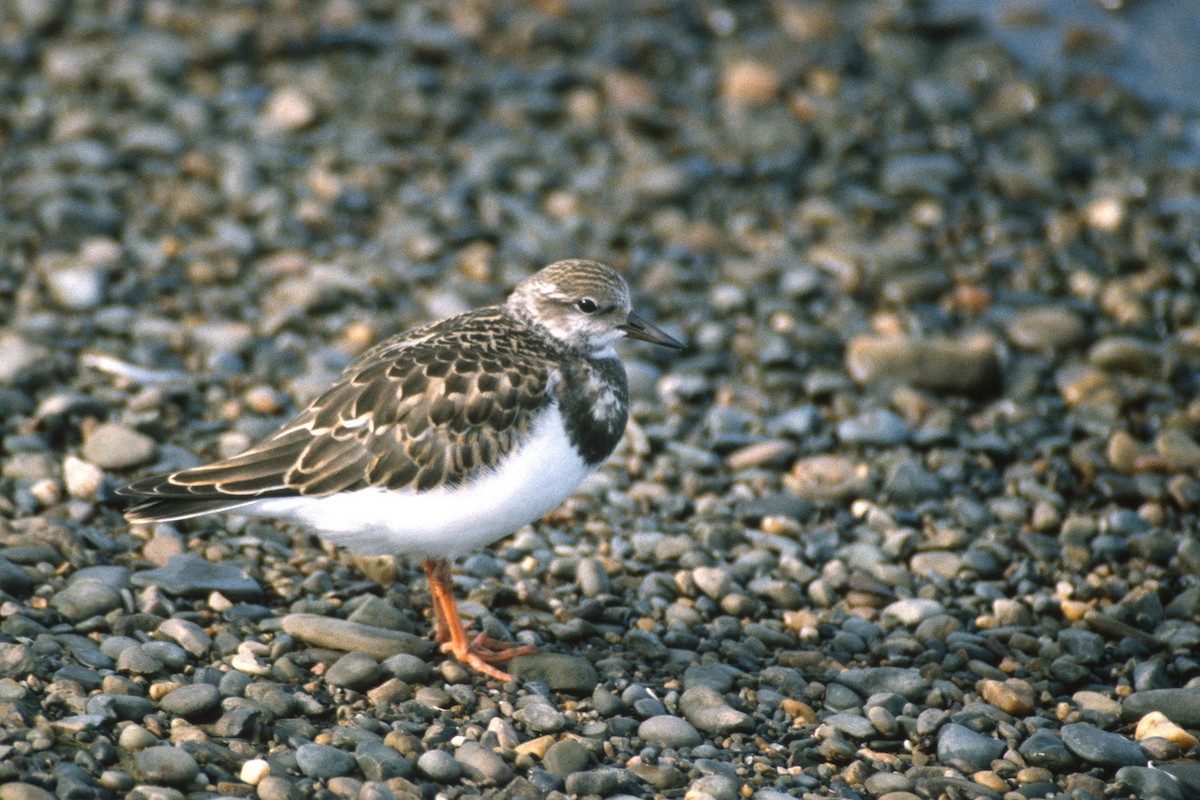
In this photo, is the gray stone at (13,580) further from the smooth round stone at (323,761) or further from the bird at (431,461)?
the smooth round stone at (323,761)

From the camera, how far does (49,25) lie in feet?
29.7

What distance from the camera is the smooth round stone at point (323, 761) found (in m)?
3.88

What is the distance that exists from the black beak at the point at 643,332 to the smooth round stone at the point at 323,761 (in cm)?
189

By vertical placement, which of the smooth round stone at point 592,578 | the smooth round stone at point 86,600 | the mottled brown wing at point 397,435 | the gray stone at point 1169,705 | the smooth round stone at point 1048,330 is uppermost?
the smooth round stone at point 1048,330

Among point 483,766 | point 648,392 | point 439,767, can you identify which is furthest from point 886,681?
point 648,392

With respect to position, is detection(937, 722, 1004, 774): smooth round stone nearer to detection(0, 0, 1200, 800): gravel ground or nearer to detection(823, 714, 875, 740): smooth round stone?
detection(0, 0, 1200, 800): gravel ground

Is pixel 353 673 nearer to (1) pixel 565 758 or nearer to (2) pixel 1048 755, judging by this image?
(1) pixel 565 758

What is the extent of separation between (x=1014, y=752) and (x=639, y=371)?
2.92 meters

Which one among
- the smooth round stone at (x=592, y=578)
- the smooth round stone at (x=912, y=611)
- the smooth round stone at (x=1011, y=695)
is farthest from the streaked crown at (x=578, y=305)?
the smooth round stone at (x=1011, y=695)

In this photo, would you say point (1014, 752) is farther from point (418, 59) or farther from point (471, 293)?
point (418, 59)

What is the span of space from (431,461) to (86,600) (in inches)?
51.5

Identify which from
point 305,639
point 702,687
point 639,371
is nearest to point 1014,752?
point 702,687

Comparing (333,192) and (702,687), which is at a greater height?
(333,192)

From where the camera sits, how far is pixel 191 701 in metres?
4.08
